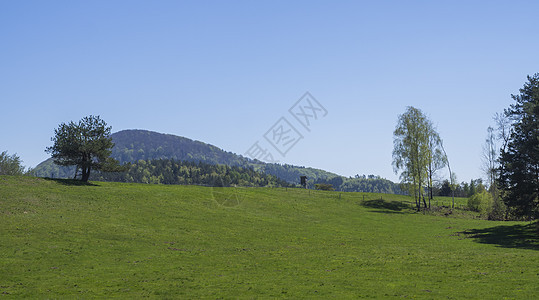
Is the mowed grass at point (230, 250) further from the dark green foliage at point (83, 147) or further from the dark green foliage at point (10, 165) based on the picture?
the dark green foliage at point (10, 165)

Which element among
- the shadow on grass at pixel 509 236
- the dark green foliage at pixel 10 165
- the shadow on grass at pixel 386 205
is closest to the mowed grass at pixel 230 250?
the shadow on grass at pixel 509 236

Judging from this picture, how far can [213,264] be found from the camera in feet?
121

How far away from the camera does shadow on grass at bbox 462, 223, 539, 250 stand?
4966 centimetres

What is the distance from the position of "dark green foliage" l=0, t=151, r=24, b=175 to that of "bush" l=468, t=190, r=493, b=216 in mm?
147534

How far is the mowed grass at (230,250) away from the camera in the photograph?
27.2 meters

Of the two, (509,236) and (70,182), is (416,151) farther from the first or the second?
(70,182)

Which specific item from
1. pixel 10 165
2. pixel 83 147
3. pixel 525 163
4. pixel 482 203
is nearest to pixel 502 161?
pixel 525 163

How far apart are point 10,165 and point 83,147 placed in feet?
289

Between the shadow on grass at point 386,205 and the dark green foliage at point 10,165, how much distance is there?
4786 inches

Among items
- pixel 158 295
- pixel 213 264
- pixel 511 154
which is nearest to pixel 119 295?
pixel 158 295

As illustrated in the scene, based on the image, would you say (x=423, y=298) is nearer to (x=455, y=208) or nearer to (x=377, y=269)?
(x=377, y=269)

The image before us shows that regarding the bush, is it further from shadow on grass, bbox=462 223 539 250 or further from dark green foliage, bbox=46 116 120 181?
dark green foliage, bbox=46 116 120 181

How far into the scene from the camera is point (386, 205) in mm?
100250

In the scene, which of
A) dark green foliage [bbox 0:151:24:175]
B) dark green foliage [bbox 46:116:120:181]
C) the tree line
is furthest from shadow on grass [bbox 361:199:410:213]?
dark green foliage [bbox 0:151:24:175]
